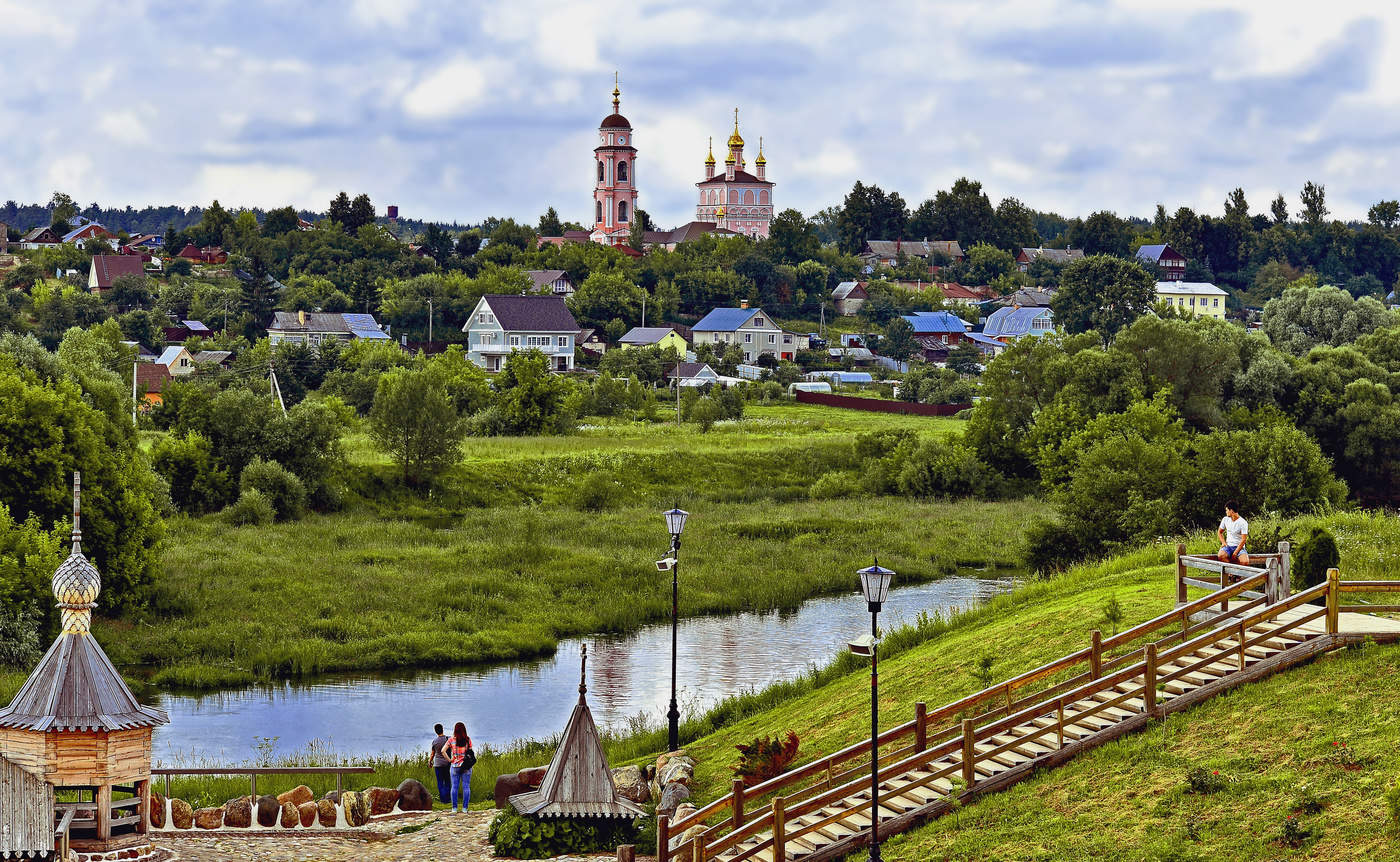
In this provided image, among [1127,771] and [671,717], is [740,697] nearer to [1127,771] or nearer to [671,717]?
[671,717]

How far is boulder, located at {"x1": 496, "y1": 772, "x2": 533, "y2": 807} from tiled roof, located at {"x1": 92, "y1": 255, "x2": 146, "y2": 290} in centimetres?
10109

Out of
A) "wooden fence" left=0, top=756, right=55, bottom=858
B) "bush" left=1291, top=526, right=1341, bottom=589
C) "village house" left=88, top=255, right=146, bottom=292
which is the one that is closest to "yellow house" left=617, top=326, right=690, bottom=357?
"village house" left=88, top=255, right=146, bottom=292

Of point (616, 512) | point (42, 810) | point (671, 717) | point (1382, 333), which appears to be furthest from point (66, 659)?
point (1382, 333)

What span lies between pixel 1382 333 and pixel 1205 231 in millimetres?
104648

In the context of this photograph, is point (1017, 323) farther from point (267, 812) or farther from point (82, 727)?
point (82, 727)

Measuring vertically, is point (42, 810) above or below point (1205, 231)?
below

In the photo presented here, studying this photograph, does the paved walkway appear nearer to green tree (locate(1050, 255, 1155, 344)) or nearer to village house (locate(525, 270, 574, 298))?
green tree (locate(1050, 255, 1155, 344))

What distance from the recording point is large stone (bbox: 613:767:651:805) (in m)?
22.6

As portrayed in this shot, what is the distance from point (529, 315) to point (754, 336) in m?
18.7

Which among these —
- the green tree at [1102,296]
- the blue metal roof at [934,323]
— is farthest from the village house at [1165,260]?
the green tree at [1102,296]

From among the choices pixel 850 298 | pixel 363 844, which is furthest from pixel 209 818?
pixel 850 298

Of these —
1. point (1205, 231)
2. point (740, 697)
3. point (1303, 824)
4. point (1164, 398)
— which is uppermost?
point (1205, 231)

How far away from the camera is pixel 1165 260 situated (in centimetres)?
16038

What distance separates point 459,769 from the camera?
23547 mm
